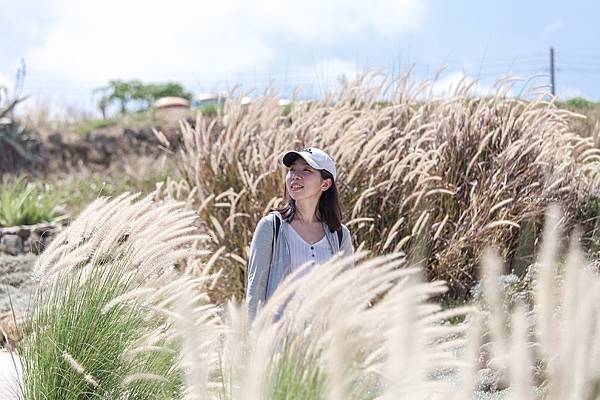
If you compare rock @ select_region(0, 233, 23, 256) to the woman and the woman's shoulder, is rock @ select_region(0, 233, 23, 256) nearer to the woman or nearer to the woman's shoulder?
the woman

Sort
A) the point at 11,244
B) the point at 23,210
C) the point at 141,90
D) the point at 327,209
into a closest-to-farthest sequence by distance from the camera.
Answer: the point at 327,209 → the point at 11,244 → the point at 23,210 → the point at 141,90


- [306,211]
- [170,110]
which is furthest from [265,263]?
[170,110]

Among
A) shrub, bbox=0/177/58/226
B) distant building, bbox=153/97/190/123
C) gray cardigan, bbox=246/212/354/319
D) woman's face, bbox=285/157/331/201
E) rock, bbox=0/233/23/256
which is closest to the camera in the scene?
gray cardigan, bbox=246/212/354/319

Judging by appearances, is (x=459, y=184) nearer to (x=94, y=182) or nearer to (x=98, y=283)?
(x=98, y=283)

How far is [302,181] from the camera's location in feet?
13.3

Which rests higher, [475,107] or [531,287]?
[475,107]

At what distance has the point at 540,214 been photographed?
7211 mm

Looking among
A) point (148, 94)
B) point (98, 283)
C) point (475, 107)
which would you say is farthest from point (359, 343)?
point (148, 94)

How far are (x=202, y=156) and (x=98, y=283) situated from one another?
12.7 ft

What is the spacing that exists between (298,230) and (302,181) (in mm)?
218

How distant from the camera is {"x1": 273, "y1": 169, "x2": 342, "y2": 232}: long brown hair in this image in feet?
13.6

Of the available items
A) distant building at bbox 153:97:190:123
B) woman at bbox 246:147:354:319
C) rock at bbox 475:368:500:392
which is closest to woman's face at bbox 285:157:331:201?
woman at bbox 246:147:354:319

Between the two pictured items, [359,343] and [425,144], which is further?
[425,144]

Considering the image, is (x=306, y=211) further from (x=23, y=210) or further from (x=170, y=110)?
(x=170, y=110)
